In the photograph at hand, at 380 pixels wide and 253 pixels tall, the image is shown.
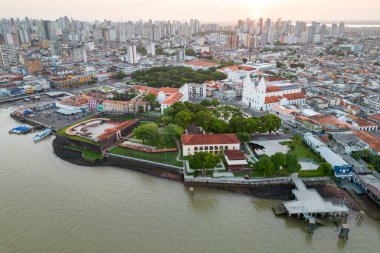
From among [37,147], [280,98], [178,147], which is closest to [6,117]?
[37,147]

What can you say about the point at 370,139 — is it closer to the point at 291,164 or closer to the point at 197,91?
the point at 291,164

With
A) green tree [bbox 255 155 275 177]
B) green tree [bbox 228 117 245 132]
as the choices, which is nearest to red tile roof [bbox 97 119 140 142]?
green tree [bbox 228 117 245 132]

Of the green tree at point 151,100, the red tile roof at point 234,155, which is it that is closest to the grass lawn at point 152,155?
the red tile roof at point 234,155

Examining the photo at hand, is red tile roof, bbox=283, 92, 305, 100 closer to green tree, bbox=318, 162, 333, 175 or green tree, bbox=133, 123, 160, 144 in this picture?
green tree, bbox=318, 162, 333, 175

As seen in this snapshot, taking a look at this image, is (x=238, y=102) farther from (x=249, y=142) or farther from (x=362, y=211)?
(x=362, y=211)

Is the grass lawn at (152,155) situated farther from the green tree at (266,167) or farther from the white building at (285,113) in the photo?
the white building at (285,113)

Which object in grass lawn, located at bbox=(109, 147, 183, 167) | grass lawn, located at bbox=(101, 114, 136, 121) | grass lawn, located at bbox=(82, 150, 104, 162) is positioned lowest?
grass lawn, located at bbox=(82, 150, 104, 162)

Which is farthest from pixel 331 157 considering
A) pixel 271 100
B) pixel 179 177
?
pixel 271 100
